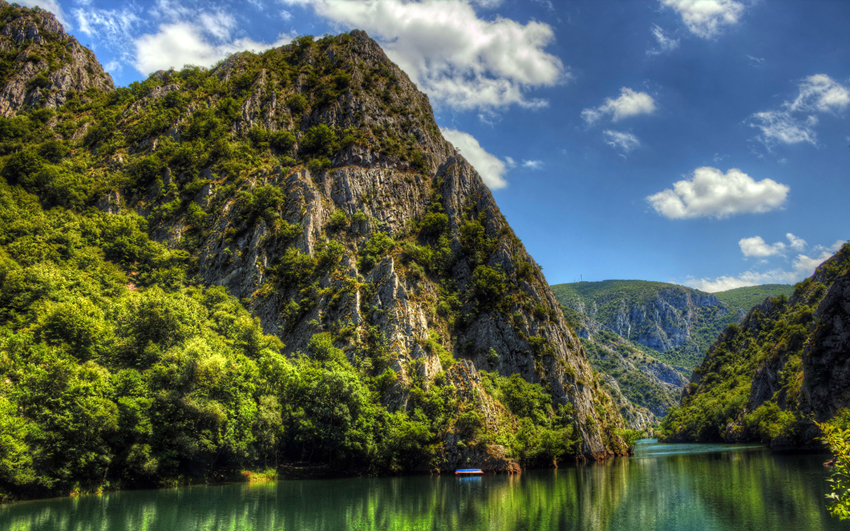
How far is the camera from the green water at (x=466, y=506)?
89.4 feet

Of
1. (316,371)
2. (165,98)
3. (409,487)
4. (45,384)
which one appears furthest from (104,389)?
(165,98)

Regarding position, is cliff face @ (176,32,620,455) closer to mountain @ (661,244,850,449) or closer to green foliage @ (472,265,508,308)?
green foliage @ (472,265,508,308)

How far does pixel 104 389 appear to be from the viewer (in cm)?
4256

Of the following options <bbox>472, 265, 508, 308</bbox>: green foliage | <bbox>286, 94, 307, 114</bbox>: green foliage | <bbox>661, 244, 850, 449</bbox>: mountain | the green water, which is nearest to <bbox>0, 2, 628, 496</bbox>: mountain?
<bbox>472, 265, 508, 308</bbox>: green foliage

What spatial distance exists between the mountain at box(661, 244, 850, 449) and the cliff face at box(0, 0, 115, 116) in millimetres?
150092

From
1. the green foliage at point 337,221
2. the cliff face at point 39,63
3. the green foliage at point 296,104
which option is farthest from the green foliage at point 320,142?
the cliff face at point 39,63

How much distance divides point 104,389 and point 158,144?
67335 millimetres

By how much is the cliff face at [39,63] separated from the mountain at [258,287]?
55 cm

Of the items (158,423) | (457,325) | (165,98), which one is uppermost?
(165,98)

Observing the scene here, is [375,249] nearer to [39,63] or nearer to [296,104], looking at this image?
[296,104]

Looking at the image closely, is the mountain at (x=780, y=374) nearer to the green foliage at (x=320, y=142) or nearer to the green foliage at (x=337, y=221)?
the green foliage at (x=337, y=221)

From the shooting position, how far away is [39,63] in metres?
107

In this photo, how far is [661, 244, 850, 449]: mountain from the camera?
77.8 m

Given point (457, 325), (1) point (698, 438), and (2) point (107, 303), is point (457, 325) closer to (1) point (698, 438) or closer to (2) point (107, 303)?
(2) point (107, 303)
